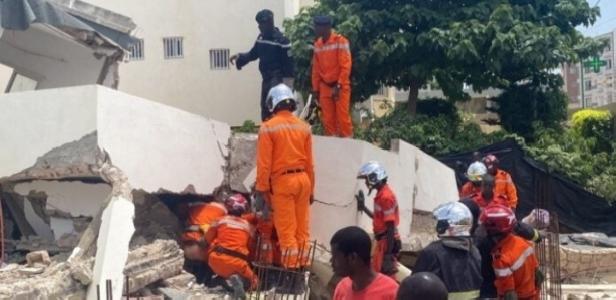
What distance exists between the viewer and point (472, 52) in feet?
59.0

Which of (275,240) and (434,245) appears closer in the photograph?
(434,245)

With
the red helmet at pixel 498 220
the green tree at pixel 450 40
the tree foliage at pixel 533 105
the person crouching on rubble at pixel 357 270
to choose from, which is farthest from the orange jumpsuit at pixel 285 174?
the tree foliage at pixel 533 105

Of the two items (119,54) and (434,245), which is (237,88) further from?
(434,245)

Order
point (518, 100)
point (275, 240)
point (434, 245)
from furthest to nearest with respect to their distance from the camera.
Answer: point (518, 100) < point (275, 240) < point (434, 245)

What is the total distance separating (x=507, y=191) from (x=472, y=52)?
725 centimetres

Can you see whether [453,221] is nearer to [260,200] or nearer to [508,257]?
[508,257]

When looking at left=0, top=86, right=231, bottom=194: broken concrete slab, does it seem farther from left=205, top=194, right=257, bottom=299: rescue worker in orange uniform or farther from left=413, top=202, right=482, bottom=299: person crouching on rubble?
left=413, top=202, right=482, bottom=299: person crouching on rubble

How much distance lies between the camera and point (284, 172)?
7.71m

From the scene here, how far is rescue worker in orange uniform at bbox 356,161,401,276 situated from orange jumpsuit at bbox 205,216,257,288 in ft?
3.69

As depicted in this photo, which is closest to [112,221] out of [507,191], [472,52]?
[507,191]

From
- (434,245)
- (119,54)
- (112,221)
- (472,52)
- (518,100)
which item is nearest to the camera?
(434,245)

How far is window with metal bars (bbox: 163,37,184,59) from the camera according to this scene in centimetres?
2441

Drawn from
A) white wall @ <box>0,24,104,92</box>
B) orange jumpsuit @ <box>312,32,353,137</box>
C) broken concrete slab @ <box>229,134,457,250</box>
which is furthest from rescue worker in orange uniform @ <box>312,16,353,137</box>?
white wall @ <box>0,24,104,92</box>

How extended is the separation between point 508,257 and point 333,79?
163 inches
